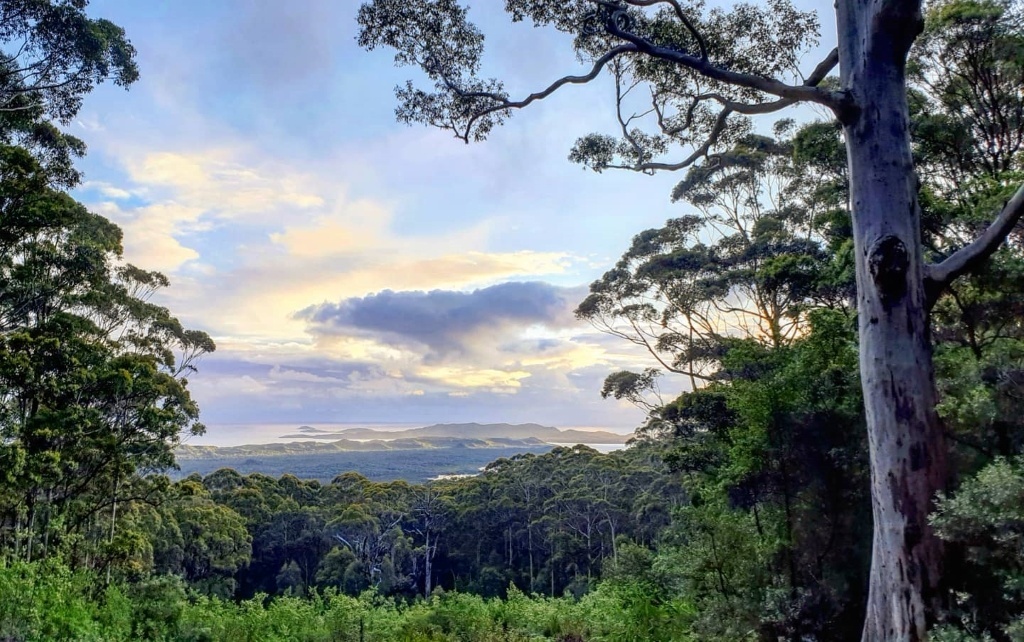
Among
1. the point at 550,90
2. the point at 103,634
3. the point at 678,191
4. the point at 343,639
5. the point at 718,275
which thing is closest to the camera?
the point at 103,634

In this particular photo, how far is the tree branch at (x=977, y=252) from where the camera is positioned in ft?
10.8

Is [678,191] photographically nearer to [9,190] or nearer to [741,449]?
[741,449]

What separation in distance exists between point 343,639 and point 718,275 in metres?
11.0

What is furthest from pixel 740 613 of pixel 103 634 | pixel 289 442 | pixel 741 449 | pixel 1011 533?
pixel 289 442

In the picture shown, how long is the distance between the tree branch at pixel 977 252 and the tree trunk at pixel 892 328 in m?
0.09

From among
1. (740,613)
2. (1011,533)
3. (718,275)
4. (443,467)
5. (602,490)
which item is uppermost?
(718,275)

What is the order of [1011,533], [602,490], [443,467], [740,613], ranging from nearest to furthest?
[1011,533] < [740,613] < [602,490] < [443,467]

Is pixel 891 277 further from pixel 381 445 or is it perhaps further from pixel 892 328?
pixel 381 445

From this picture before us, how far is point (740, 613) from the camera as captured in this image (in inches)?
178

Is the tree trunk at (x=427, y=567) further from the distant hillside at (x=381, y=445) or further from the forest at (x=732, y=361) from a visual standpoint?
the distant hillside at (x=381, y=445)

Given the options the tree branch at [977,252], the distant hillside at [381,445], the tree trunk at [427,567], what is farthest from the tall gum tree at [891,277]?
the distant hillside at [381,445]

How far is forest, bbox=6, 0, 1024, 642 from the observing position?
3631mm

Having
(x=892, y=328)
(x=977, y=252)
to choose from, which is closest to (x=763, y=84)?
(x=977, y=252)

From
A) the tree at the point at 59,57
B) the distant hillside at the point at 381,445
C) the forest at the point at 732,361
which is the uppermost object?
the tree at the point at 59,57
